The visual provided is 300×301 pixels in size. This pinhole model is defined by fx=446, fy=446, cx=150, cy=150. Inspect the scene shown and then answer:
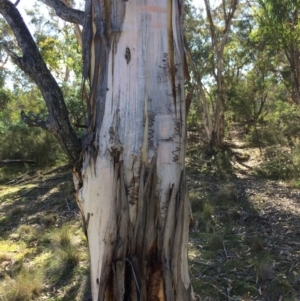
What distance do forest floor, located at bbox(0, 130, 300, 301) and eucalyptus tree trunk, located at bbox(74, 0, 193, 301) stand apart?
7.77ft

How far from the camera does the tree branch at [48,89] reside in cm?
209

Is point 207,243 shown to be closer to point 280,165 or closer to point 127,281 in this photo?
point 127,281

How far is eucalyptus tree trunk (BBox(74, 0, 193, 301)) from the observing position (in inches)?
74.2

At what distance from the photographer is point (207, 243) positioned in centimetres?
566

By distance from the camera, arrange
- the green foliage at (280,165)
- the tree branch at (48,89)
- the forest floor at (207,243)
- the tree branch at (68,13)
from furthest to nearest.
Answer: the green foliage at (280,165) < the forest floor at (207,243) < the tree branch at (68,13) < the tree branch at (48,89)

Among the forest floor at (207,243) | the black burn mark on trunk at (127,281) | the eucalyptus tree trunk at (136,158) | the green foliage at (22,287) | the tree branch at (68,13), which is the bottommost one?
the green foliage at (22,287)

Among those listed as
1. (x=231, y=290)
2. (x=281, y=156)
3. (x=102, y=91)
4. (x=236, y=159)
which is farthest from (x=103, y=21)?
(x=236, y=159)

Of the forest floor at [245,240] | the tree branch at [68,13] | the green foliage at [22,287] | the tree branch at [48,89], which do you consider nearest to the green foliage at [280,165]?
the forest floor at [245,240]

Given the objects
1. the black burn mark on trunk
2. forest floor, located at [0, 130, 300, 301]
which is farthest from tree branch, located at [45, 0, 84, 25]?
forest floor, located at [0, 130, 300, 301]

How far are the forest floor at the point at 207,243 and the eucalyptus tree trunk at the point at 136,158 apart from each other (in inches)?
93.2

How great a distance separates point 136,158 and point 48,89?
23.0 inches

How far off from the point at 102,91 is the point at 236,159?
11.8 meters

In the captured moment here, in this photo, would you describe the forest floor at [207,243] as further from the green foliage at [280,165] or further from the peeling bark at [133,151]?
the peeling bark at [133,151]

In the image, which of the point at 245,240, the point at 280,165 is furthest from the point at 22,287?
the point at 280,165
